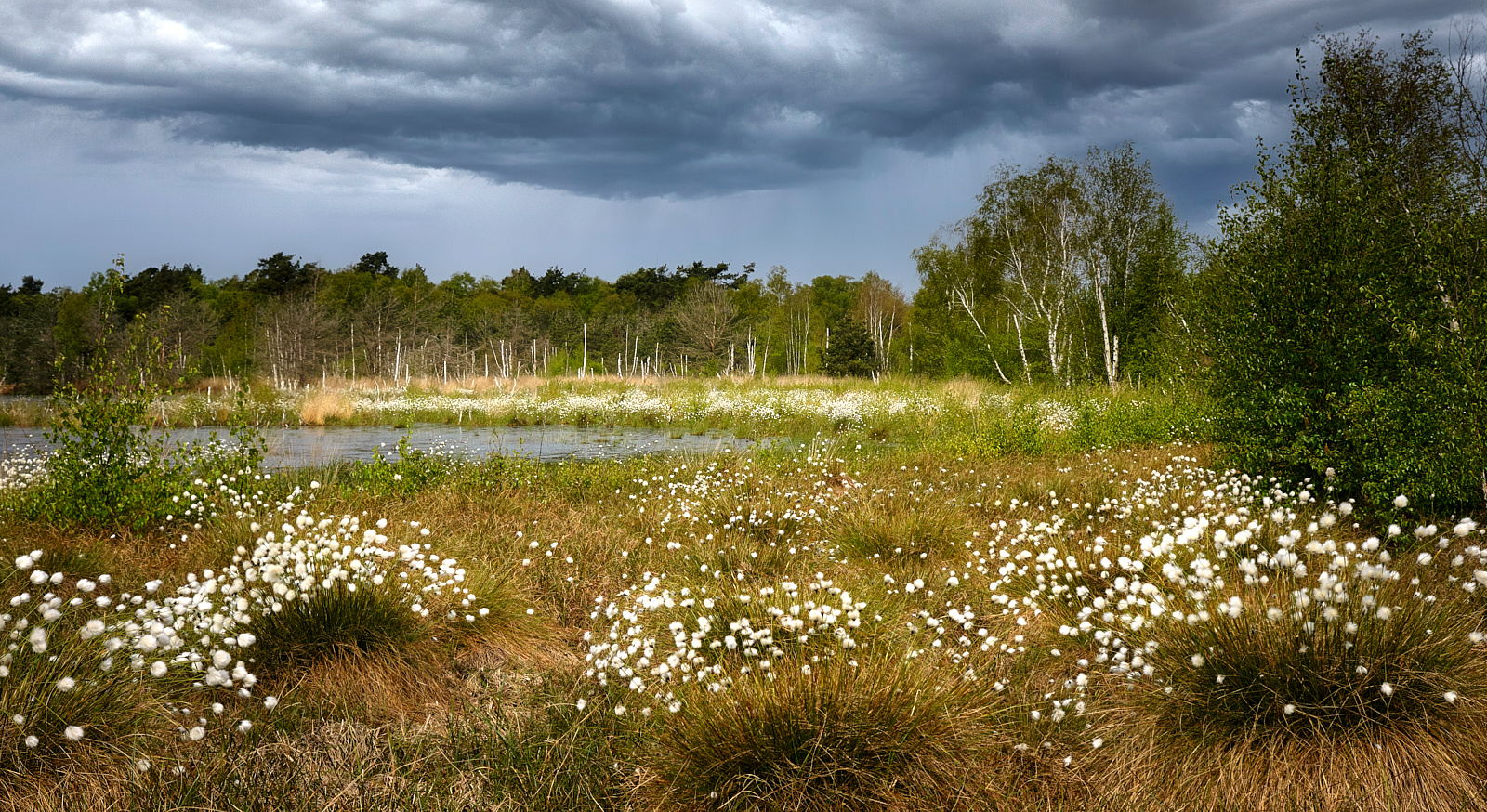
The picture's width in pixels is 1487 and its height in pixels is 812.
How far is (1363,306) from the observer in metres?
7.02

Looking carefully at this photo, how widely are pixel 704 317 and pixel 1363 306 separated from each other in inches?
1892

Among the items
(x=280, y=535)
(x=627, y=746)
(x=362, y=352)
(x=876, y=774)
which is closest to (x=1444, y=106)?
(x=876, y=774)

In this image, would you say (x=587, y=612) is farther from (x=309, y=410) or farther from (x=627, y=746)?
(x=309, y=410)

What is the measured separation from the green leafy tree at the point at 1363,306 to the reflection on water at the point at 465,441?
7180mm

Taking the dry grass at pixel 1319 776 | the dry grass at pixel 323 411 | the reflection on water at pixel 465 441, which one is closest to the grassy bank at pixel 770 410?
the dry grass at pixel 323 411

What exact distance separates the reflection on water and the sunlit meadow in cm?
711

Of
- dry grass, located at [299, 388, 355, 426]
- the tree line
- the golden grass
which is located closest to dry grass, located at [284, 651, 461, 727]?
the golden grass

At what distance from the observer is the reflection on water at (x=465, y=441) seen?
13641mm

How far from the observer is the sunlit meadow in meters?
2.96

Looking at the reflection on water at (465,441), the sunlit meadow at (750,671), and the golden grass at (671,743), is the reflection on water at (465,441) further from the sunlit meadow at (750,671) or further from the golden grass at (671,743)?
the sunlit meadow at (750,671)

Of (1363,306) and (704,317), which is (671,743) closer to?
(1363,306)

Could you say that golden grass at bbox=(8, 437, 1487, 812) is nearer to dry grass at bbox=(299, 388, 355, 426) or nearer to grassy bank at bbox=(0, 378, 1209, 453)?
grassy bank at bbox=(0, 378, 1209, 453)

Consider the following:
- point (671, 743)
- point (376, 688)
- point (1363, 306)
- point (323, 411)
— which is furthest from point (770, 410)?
point (671, 743)

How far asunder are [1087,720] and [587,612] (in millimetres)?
3267
